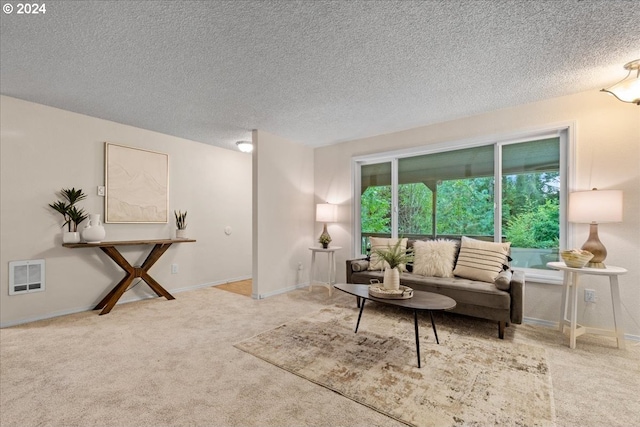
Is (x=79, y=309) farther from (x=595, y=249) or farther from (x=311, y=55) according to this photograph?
(x=595, y=249)

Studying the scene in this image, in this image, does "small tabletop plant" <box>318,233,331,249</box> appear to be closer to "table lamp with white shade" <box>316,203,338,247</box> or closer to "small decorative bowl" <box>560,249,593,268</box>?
"table lamp with white shade" <box>316,203,338,247</box>

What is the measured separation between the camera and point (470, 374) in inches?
82.0

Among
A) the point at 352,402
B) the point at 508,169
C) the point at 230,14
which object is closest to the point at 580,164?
the point at 508,169

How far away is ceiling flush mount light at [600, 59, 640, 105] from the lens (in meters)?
2.40

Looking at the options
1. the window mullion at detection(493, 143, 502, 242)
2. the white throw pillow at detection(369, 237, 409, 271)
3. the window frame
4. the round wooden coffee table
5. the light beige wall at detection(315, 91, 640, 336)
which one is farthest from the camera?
the white throw pillow at detection(369, 237, 409, 271)

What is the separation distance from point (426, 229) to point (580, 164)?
1793 mm

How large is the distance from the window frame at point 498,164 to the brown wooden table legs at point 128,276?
2847 millimetres

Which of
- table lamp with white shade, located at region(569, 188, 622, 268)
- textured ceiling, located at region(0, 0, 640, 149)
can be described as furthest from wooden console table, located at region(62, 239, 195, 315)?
table lamp with white shade, located at region(569, 188, 622, 268)

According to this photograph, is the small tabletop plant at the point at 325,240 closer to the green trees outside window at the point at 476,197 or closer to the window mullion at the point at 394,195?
the green trees outside window at the point at 476,197

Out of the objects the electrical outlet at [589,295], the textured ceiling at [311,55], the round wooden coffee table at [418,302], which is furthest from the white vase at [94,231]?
the electrical outlet at [589,295]

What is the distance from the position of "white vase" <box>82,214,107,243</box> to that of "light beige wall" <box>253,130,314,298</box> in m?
1.82

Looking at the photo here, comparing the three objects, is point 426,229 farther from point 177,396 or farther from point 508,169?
point 177,396

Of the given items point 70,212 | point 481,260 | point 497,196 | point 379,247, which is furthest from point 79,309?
point 497,196

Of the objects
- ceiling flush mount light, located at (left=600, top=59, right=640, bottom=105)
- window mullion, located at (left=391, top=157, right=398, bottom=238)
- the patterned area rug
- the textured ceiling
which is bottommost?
the patterned area rug
